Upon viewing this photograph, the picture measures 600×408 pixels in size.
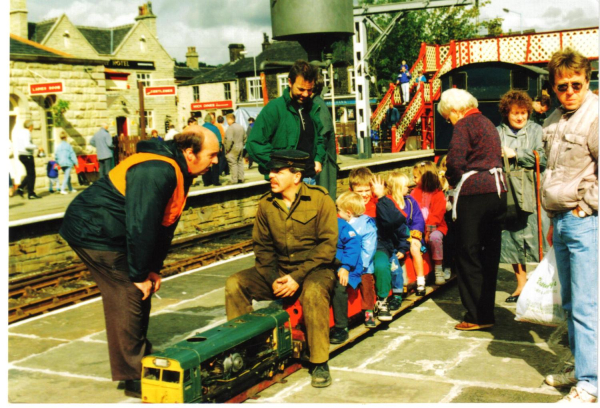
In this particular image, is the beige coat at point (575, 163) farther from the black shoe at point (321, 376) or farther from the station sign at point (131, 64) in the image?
the station sign at point (131, 64)

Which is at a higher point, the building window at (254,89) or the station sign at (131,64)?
the building window at (254,89)

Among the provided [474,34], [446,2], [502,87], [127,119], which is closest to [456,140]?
[502,87]

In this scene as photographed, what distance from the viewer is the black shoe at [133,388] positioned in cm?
473

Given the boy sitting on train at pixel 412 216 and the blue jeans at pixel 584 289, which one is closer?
the blue jeans at pixel 584 289

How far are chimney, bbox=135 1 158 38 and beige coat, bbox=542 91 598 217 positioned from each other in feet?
183

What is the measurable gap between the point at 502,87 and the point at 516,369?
585 inches

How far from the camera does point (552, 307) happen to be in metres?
4.64

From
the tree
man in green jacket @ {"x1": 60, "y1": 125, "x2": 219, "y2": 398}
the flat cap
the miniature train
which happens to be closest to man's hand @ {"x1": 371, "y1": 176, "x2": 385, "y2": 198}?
the flat cap

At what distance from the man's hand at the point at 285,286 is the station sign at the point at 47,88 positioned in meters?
18.9

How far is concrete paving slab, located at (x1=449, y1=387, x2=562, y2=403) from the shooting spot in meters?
4.45

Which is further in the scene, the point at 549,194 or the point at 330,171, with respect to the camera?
the point at 330,171

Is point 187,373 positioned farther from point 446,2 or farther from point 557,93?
point 446,2

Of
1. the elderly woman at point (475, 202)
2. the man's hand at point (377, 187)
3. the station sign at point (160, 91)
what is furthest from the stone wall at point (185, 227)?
the station sign at point (160, 91)

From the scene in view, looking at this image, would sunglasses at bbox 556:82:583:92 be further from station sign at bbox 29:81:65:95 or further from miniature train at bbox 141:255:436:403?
station sign at bbox 29:81:65:95
